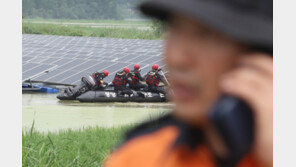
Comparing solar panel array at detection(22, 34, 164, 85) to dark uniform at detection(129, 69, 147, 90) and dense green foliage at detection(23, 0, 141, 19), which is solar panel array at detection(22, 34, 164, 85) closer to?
dark uniform at detection(129, 69, 147, 90)

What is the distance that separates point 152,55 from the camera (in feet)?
57.6

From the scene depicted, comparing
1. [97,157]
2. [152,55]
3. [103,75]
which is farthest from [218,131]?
[152,55]

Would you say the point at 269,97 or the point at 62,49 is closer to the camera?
the point at 269,97

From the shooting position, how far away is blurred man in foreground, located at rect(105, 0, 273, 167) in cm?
58

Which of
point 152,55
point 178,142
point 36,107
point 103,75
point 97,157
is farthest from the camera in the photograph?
point 152,55

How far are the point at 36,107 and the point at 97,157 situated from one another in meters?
7.29

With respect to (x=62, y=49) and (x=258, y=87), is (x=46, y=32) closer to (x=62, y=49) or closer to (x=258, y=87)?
(x=62, y=49)

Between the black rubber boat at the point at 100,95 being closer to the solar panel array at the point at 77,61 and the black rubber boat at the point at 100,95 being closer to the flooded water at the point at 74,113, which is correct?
the flooded water at the point at 74,113

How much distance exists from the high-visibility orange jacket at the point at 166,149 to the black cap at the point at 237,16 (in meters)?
0.12

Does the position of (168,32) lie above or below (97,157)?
above

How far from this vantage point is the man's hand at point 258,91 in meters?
0.57

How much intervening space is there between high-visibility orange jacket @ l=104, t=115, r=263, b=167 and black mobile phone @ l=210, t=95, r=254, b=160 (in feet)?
0.12

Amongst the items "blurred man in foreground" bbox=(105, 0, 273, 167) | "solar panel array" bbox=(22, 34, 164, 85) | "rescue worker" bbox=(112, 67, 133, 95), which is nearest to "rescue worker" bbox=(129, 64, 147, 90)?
"rescue worker" bbox=(112, 67, 133, 95)

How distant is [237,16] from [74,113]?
10.9 m
